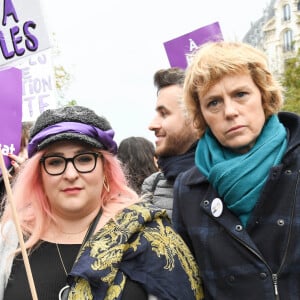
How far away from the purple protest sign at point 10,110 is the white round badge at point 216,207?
143cm

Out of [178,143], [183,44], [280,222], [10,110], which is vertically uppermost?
[183,44]

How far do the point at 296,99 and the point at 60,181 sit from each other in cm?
1521

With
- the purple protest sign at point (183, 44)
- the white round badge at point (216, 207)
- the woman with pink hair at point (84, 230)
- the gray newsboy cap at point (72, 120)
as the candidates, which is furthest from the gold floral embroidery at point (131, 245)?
the purple protest sign at point (183, 44)

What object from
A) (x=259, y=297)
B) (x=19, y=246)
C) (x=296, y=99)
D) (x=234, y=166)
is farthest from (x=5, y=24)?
(x=296, y=99)

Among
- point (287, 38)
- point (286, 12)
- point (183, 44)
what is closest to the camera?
point (183, 44)

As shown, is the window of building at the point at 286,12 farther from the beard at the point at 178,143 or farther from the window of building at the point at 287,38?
the beard at the point at 178,143

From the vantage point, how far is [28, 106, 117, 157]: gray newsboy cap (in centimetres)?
239

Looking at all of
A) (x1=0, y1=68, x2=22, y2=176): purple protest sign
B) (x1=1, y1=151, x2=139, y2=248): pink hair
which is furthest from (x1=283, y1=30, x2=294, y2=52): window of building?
(x1=1, y1=151, x2=139, y2=248): pink hair

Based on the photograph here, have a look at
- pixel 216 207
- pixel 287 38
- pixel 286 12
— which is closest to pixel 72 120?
pixel 216 207

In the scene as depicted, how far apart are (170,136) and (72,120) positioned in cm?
92

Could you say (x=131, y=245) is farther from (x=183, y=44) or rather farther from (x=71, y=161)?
(x=183, y=44)

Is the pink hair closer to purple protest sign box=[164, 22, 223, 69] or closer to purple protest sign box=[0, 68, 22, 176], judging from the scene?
purple protest sign box=[0, 68, 22, 176]

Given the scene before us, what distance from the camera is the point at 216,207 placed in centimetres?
242

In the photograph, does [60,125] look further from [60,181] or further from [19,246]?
[19,246]
